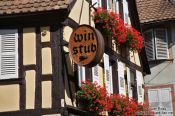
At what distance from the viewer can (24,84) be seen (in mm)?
12422

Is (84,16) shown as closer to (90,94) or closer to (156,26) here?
(90,94)

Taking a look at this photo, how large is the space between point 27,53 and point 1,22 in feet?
3.58

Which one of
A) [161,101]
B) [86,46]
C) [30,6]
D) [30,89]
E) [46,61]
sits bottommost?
[161,101]

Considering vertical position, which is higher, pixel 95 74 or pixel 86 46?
pixel 86 46

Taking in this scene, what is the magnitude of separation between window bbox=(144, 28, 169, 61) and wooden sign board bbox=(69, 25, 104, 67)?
908 centimetres

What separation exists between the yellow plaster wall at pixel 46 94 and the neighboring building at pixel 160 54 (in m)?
9.02

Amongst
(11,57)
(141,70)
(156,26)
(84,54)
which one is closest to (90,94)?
(84,54)

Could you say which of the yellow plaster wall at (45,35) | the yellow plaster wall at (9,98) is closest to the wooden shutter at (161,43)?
the yellow plaster wall at (45,35)

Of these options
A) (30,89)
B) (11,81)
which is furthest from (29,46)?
(30,89)

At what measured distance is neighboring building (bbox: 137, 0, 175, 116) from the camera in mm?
20500

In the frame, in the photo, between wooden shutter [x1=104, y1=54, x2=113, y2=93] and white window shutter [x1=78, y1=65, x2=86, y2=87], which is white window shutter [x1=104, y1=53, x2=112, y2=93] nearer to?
wooden shutter [x1=104, y1=54, x2=113, y2=93]

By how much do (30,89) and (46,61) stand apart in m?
0.79

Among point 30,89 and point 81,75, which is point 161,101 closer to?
point 81,75

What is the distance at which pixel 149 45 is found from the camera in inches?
845
